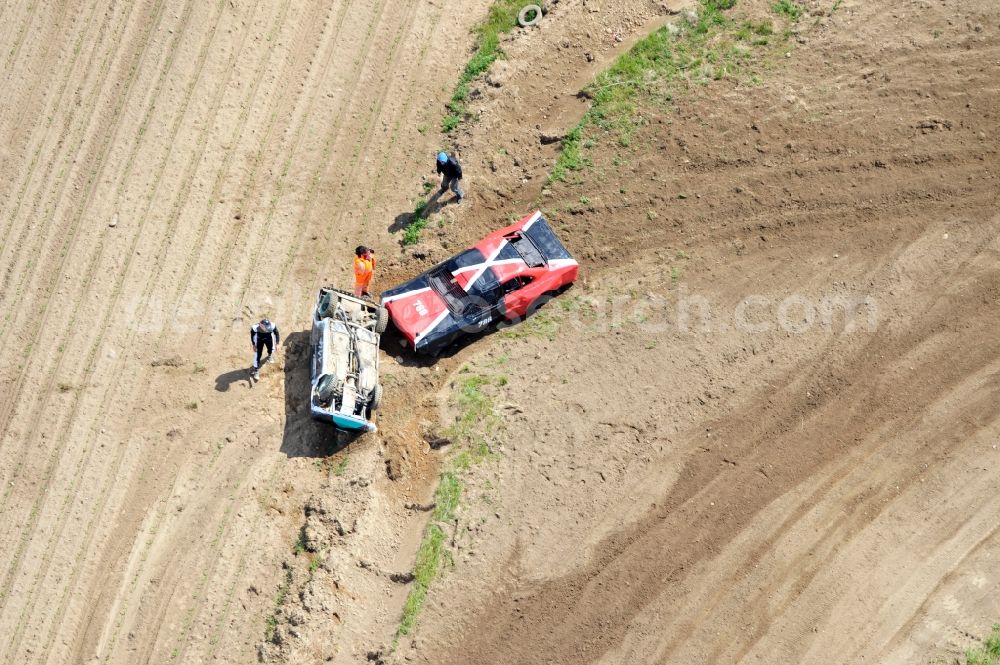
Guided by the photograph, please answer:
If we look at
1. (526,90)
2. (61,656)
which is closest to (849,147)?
(526,90)

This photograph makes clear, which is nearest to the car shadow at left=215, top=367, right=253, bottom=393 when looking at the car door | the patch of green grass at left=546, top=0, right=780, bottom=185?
the car door

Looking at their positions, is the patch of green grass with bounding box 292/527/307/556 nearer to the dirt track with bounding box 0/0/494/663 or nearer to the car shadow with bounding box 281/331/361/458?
the dirt track with bounding box 0/0/494/663

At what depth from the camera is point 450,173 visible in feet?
63.6

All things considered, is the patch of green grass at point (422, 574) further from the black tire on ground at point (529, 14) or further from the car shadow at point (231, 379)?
the black tire on ground at point (529, 14)

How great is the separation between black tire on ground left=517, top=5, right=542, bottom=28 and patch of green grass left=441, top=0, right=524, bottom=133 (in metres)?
0.16

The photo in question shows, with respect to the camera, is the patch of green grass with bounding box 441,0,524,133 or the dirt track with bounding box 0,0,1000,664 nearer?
the dirt track with bounding box 0,0,1000,664

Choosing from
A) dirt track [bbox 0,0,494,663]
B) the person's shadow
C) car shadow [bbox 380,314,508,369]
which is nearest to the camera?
dirt track [bbox 0,0,494,663]

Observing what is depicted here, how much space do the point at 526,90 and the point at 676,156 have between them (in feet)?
12.9

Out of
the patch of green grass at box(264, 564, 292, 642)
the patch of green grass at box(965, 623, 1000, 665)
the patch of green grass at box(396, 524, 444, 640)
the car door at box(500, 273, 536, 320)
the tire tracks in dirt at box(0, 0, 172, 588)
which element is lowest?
the patch of green grass at box(965, 623, 1000, 665)

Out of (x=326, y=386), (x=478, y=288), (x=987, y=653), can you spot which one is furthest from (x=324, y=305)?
(x=987, y=653)

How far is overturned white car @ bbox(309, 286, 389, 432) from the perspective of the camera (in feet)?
54.9

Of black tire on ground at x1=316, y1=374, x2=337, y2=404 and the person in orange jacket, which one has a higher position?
the person in orange jacket

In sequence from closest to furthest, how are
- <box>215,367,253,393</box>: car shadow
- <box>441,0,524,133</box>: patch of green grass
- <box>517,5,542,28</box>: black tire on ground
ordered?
<box>215,367,253,393</box>: car shadow
<box>441,0,524,133</box>: patch of green grass
<box>517,5,542,28</box>: black tire on ground

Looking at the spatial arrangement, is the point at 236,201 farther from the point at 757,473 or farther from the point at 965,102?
the point at 965,102
